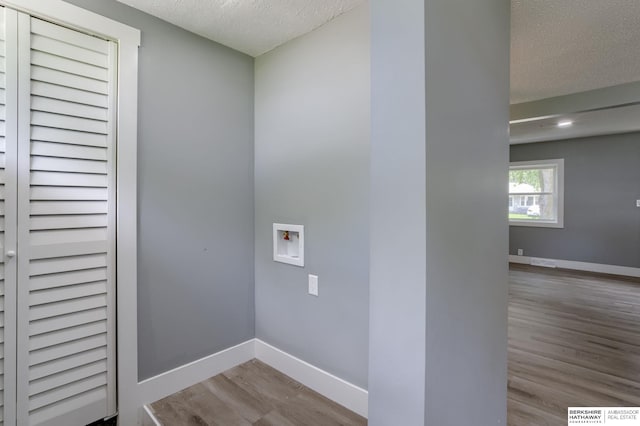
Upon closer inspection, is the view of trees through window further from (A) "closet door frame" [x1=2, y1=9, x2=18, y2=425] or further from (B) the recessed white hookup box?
(A) "closet door frame" [x1=2, y1=9, x2=18, y2=425]

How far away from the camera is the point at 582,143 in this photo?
5.61 metres

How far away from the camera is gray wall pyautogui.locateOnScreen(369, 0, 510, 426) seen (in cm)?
88

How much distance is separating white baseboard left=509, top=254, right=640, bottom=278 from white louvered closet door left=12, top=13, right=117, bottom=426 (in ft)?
22.9

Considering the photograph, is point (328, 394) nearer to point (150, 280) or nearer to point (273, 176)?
point (150, 280)

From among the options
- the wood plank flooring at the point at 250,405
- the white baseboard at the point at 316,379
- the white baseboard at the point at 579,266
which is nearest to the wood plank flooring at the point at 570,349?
the white baseboard at the point at 579,266

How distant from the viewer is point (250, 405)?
187cm

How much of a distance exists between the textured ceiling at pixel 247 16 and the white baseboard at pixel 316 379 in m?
2.15

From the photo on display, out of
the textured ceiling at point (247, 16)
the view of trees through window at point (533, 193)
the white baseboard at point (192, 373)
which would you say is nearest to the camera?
the textured ceiling at point (247, 16)

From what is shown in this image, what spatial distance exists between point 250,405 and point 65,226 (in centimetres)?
142

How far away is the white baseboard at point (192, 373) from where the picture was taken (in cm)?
185

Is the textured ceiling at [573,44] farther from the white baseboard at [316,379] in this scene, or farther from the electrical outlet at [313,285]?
the white baseboard at [316,379]

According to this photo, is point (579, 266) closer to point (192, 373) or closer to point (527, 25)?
point (527, 25)

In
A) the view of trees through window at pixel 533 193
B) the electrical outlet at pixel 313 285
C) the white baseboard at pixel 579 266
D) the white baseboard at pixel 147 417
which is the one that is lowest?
the white baseboard at pixel 147 417

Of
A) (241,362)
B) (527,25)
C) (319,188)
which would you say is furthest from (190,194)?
(527,25)
